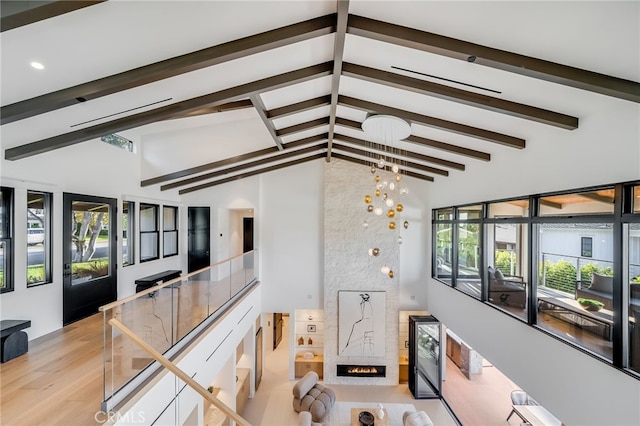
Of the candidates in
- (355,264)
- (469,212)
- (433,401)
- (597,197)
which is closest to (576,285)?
(597,197)

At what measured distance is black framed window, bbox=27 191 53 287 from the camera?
14.9ft

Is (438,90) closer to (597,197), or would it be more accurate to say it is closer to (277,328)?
(597,197)

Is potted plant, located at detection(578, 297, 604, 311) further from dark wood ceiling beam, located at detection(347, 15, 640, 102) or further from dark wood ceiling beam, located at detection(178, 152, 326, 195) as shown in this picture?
dark wood ceiling beam, located at detection(178, 152, 326, 195)

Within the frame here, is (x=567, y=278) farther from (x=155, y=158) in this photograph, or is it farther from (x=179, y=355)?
(x=155, y=158)

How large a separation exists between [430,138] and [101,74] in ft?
17.6

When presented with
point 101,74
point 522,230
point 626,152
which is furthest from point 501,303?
point 101,74

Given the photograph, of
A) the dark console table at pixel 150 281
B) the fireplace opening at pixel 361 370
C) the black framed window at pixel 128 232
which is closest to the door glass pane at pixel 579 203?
the fireplace opening at pixel 361 370

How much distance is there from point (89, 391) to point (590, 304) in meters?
6.09

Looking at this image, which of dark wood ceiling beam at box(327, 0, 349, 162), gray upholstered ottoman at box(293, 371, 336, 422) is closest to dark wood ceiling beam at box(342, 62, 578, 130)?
dark wood ceiling beam at box(327, 0, 349, 162)

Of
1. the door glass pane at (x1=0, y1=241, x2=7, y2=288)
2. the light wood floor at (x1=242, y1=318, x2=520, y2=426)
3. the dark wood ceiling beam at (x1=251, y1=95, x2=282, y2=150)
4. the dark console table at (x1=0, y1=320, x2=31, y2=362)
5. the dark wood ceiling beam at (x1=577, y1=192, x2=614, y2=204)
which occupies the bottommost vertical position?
the light wood floor at (x1=242, y1=318, x2=520, y2=426)

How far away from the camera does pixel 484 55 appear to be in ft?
9.29

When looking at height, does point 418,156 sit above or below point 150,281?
above

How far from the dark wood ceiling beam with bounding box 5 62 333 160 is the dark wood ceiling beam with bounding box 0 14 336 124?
86 cm

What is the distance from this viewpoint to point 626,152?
9.86 feet
